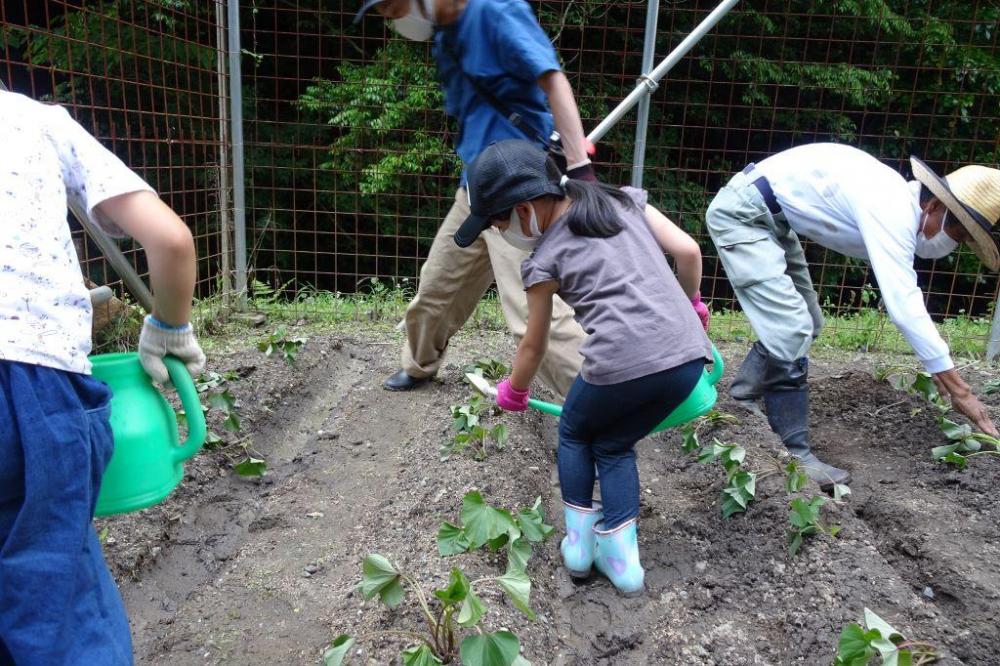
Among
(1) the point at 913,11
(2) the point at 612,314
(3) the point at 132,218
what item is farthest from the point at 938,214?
(1) the point at 913,11

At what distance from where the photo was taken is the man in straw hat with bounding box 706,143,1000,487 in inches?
106

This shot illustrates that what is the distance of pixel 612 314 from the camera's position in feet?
6.81

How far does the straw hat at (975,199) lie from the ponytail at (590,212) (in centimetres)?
130

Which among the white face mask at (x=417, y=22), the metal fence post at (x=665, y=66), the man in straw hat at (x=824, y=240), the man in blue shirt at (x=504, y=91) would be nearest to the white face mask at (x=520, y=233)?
the man in blue shirt at (x=504, y=91)

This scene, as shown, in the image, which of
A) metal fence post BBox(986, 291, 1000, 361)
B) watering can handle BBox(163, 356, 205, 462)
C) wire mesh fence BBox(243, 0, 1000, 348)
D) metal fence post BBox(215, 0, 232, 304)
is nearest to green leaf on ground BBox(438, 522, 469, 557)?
watering can handle BBox(163, 356, 205, 462)

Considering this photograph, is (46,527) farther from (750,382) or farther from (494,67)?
(750,382)

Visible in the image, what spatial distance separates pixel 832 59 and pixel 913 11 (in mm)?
750

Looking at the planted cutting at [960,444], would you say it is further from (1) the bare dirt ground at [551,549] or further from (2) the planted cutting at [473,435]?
(2) the planted cutting at [473,435]

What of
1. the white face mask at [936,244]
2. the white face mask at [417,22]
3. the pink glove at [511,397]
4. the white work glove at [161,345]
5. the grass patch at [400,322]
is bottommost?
the grass patch at [400,322]

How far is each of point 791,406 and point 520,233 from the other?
1561 mm

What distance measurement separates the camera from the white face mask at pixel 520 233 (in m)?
2.18

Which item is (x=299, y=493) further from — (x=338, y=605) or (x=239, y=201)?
(x=239, y=201)

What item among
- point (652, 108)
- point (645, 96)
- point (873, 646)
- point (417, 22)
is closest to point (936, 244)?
point (873, 646)

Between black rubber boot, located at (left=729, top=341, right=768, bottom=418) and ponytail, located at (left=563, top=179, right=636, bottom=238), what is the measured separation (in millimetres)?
1583
